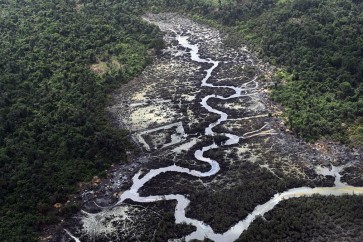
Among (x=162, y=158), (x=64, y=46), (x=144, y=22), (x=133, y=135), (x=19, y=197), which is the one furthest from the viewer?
(x=144, y=22)

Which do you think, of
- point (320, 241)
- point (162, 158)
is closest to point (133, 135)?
point (162, 158)

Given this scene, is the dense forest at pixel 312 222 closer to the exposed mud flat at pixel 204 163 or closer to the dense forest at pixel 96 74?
the exposed mud flat at pixel 204 163

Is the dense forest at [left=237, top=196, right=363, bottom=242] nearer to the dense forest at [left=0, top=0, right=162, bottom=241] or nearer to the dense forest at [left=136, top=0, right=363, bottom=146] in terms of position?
the dense forest at [left=136, top=0, right=363, bottom=146]

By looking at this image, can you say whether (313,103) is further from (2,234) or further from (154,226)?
(2,234)

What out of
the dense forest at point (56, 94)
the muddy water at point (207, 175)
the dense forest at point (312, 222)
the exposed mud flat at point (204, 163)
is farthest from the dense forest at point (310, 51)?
the dense forest at point (56, 94)

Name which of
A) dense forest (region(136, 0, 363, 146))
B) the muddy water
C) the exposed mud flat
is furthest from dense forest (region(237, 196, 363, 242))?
dense forest (region(136, 0, 363, 146))

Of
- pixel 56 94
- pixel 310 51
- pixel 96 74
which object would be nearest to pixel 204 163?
pixel 56 94
